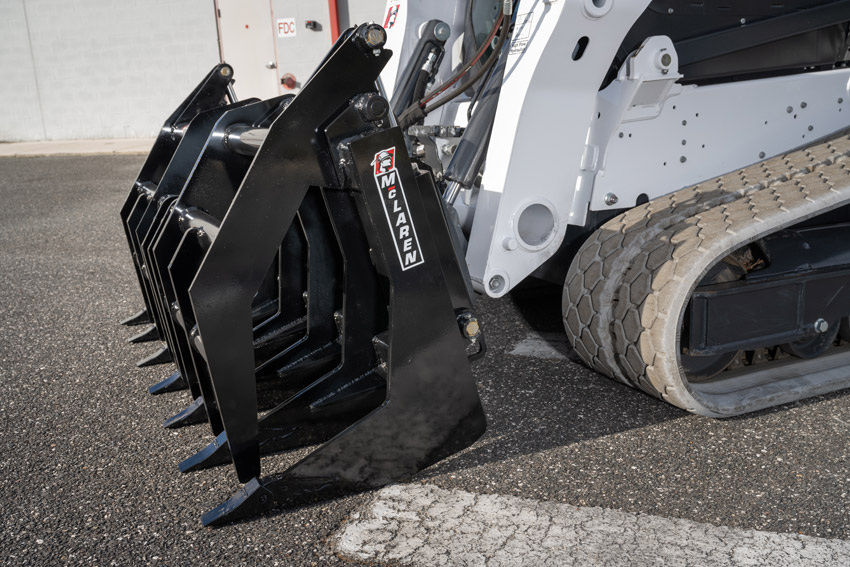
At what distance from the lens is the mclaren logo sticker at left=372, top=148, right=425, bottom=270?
7.33ft

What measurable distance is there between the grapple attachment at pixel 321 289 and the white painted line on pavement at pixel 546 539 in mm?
202

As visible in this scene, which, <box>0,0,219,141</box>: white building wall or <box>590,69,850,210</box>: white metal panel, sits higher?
<box>0,0,219,141</box>: white building wall

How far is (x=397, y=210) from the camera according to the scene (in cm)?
228

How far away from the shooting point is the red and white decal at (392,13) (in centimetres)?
374

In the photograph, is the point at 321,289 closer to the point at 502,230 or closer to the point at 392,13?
the point at 502,230

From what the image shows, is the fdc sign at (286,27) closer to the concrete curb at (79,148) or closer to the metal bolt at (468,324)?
the concrete curb at (79,148)

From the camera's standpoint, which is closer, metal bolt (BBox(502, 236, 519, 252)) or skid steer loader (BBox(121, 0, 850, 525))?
skid steer loader (BBox(121, 0, 850, 525))

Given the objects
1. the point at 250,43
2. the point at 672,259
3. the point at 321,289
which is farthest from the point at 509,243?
the point at 250,43

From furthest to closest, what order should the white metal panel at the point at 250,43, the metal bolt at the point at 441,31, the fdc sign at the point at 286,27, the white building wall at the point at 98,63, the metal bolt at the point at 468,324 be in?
the white building wall at the point at 98,63 → the white metal panel at the point at 250,43 → the fdc sign at the point at 286,27 → the metal bolt at the point at 441,31 → the metal bolt at the point at 468,324

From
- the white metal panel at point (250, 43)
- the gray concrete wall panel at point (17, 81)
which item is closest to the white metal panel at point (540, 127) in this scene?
the white metal panel at point (250, 43)

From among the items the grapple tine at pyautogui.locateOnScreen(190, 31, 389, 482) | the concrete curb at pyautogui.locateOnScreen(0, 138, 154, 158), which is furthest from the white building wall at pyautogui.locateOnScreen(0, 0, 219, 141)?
the grapple tine at pyautogui.locateOnScreen(190, 31, 389, 482)

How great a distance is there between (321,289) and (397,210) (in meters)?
0.59

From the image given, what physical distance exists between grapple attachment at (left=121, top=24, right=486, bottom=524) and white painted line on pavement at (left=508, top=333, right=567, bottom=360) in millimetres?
941

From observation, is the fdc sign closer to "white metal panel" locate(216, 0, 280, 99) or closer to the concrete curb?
"white metal panel" locate(216, 0, 280, 99)
